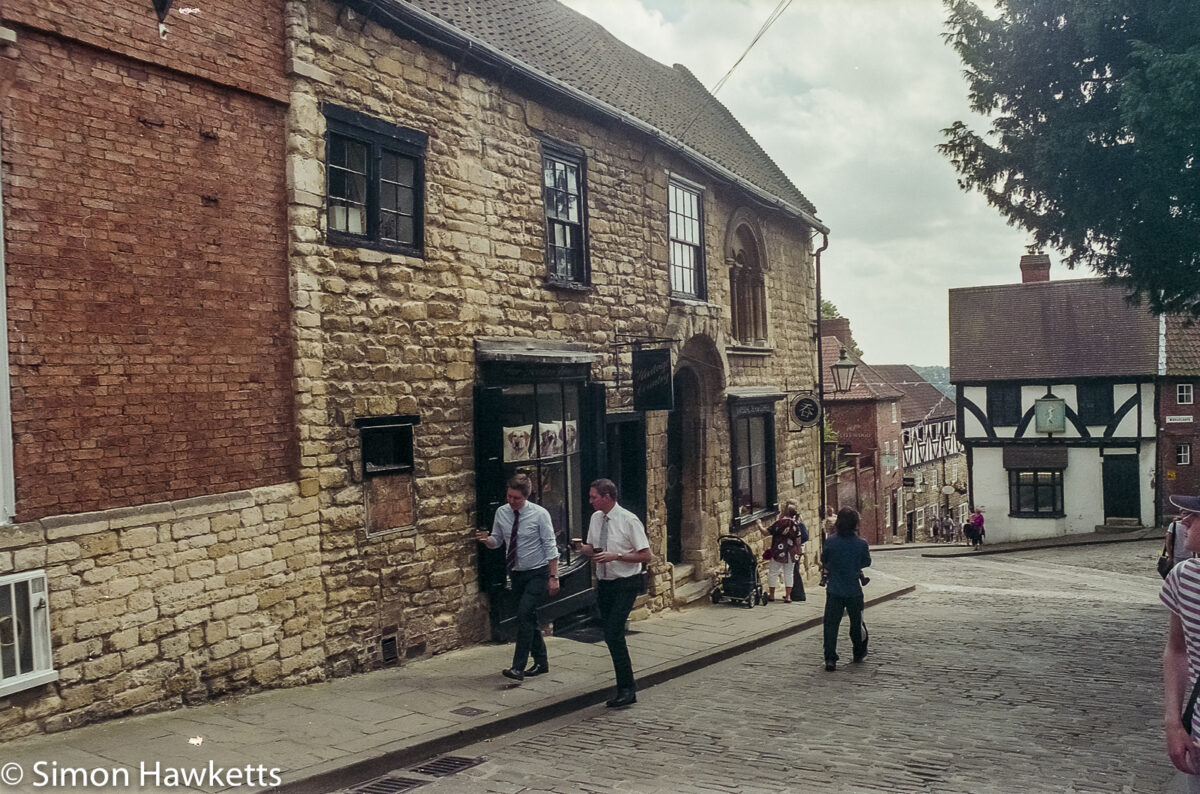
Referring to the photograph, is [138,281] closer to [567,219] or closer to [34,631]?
[34,631]

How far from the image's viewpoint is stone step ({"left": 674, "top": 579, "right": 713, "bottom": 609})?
1416 centimetres

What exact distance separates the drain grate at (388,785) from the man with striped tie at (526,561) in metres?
2.36

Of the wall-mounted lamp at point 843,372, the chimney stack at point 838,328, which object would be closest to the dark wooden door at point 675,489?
the wall-mounted lamp at point 843,372

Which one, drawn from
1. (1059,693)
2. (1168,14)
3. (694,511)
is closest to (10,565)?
(1059,693)

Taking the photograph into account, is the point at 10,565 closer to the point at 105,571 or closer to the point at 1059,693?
the point at 105,571

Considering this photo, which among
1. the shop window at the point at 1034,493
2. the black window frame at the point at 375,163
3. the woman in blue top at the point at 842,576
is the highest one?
the black window frame at the point at 375,163

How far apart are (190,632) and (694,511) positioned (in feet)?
30.1

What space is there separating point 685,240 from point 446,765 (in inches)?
389

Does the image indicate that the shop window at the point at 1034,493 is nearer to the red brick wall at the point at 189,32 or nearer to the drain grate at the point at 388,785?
the red brick wall at the point at 189,32

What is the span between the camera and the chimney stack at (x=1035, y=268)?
3748 centimetres

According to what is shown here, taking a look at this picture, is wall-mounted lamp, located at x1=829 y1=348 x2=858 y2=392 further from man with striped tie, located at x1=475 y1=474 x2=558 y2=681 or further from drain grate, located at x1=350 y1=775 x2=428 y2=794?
drain grate, located at x1=350 y1=775 x2=428 y2=794

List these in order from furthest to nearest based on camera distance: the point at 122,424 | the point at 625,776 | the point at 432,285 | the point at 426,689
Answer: the point at 432,285
the point at 426,689
the point at 122,424
the point at 625,776

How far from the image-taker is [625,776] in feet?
19.7

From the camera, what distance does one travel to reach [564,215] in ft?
38.7
